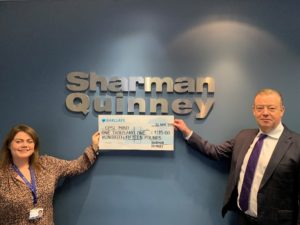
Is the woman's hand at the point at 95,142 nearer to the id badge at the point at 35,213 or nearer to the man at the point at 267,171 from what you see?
the id badge at the point at 35,213

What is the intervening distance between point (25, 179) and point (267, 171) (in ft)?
5.17

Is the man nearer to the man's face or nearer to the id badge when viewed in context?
the man's face

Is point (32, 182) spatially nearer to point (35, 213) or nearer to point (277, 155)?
point (35, 213)

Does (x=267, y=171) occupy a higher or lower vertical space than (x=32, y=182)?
higher

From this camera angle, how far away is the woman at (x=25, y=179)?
6.45ft

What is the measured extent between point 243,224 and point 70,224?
→ 132cm

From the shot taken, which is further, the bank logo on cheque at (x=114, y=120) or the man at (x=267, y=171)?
the bank logo on cheque at (x=114, y=120)

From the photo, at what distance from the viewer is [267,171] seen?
1.86m

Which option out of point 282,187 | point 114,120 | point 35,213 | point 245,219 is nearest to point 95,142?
point 114,120

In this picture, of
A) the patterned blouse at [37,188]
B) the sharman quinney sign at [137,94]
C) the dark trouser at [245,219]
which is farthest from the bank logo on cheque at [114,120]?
the dark trouser at [245,219]

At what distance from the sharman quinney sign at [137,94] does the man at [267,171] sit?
433 mm

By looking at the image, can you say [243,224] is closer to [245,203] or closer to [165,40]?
[245,203]

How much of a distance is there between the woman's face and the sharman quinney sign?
42 cm

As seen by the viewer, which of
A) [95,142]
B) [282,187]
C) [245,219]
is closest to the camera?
[282,187]
